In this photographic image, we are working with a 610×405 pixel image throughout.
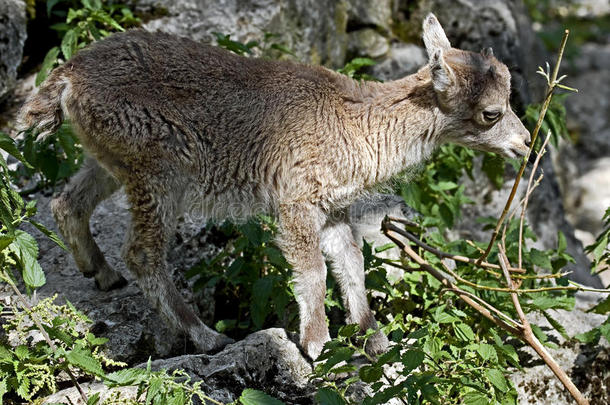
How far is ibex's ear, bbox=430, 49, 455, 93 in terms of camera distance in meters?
5.59

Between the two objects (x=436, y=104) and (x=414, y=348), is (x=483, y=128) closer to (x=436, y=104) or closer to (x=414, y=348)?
(x=436, y=104)

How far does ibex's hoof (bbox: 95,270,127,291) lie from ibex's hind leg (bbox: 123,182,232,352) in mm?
400

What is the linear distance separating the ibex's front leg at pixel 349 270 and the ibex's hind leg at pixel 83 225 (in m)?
1.92

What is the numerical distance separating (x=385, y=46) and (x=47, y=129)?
5.77 metres

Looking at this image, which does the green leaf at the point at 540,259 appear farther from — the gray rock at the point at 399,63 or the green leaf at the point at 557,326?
the gray rock at the point at 399,63

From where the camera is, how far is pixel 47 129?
5.70m

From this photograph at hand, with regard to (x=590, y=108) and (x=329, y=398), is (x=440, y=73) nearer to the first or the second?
(x=329, y=398)

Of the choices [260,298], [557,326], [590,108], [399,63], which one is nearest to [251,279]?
[260,298]

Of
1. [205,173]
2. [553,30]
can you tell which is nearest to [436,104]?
[205,173]

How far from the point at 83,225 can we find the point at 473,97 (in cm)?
356

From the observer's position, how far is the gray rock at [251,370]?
491cm

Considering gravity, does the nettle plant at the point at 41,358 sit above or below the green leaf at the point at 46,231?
below

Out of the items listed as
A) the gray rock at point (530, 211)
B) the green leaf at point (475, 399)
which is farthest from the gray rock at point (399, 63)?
the green leaf at point (475, 399)

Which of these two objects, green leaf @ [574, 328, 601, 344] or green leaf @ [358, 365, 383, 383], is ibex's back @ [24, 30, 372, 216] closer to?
green leaf @ [358, 365, 383, 383]
